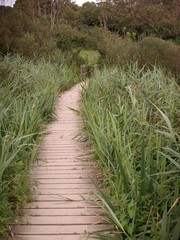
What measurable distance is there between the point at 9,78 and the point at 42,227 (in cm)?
494

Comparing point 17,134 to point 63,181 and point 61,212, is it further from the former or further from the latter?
point 61,212

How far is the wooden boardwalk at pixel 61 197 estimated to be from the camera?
2.90 m

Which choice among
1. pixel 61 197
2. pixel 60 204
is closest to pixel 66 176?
pixel 61 197

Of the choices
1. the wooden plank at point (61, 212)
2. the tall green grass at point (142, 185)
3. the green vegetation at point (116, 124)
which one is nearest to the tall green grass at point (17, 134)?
the green vegetation at point (116, 124)

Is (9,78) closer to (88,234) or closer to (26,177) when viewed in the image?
(26,177)

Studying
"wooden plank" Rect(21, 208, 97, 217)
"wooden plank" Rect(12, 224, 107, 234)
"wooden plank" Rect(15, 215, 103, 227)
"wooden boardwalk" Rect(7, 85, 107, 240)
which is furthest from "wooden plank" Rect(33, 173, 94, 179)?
"wooden plank" Rect(12, 224, 107, 234)

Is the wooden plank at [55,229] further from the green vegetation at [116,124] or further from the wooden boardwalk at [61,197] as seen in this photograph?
the green vegetation at [116,124]

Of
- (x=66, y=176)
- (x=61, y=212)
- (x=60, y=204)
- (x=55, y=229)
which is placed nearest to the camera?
(x=55, y=229)

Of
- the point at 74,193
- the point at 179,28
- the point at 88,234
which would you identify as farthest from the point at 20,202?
the point at 179,28

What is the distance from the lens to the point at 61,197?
3453 millimetres

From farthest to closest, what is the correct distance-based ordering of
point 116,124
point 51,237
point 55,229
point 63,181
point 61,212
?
1. point 116,124
2. point 63,181
3. point 61,212
4. point 55,229
5. point 51,237

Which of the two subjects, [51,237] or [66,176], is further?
[66,176]

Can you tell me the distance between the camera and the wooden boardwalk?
114 inches

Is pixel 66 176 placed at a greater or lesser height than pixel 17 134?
lesser
